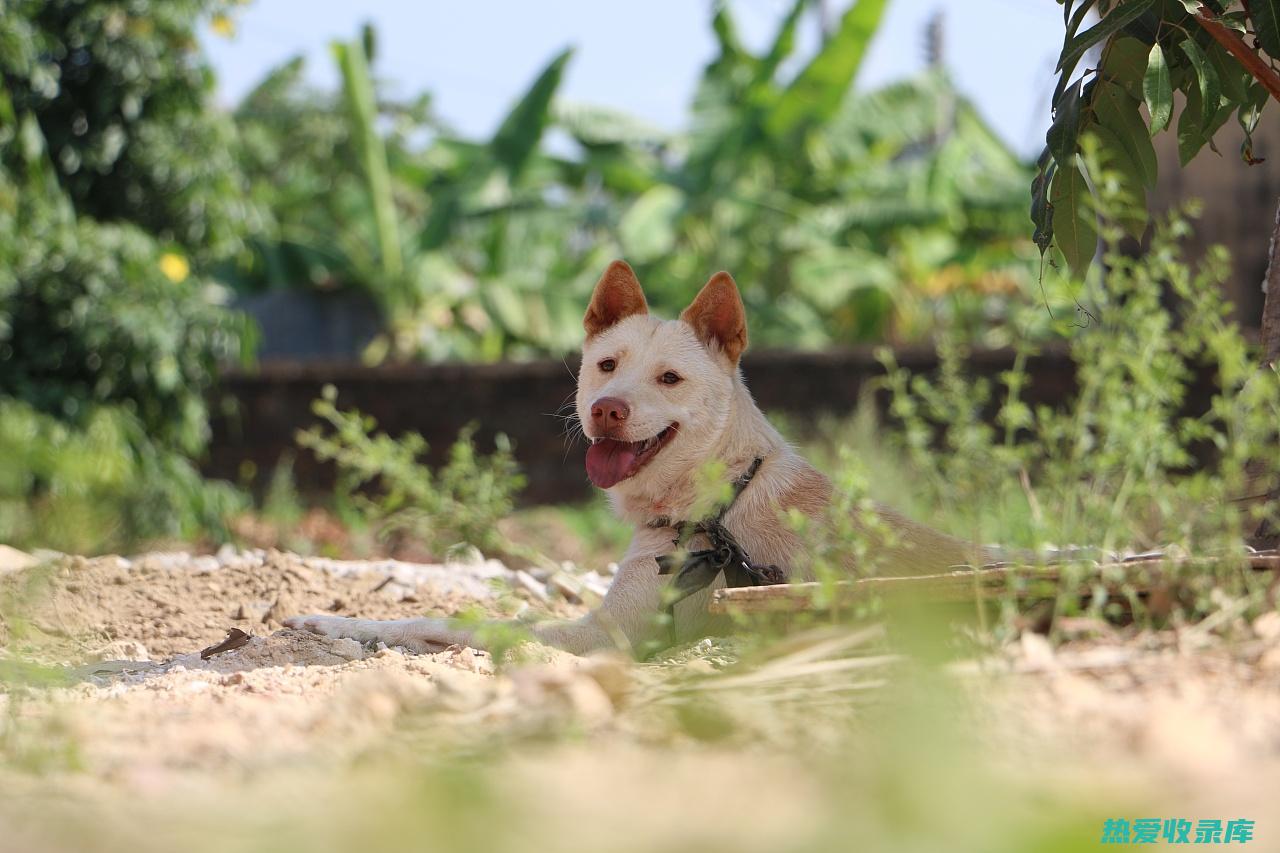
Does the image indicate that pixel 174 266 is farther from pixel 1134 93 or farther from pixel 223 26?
pixel 1134 93

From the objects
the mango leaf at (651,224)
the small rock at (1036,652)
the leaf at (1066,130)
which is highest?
the mango leaf at (651,224)

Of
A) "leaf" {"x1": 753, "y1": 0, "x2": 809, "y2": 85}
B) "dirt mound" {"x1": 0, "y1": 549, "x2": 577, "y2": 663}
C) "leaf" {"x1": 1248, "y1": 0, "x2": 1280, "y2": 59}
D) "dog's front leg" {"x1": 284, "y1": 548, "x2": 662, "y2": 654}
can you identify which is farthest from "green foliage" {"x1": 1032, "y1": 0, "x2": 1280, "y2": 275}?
"leaf" {"x1": 753, "y1": 0, "x2": 809, "y2": 85}

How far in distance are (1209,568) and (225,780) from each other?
2.15 metres

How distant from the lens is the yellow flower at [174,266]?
32.8ft

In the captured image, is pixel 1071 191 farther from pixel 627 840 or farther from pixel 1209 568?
pixel 627 840

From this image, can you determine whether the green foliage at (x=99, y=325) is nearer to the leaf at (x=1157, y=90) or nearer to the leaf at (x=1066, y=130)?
the leaf at (x=1066, y=130)

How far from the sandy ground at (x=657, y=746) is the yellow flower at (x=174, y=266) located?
7.15 meters

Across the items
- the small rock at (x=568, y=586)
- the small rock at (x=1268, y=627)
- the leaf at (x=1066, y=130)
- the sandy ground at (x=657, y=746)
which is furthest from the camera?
the small rock at (x=568, y=586)

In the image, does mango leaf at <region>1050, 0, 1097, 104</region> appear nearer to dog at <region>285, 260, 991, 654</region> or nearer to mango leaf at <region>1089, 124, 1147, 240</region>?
mango leaf at <region>1089, 124, 1147, 240</region>

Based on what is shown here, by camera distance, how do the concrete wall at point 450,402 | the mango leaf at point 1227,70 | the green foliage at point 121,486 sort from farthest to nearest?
the concrete wall at point 450,402 → the green foliage at point 121,486 → the mango leaf at point 1227,70

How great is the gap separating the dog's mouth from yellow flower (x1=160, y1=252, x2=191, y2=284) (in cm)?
681

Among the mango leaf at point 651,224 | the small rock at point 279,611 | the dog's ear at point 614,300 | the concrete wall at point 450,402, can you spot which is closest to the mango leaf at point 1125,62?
the dog's ear at point 614,300

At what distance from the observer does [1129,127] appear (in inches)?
154

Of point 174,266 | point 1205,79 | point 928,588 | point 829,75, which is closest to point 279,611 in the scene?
point 928,588
